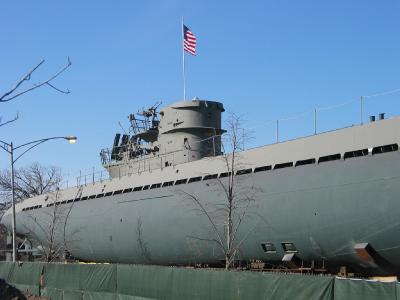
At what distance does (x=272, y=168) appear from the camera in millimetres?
21875

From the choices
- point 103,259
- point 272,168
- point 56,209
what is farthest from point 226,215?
point 56,209

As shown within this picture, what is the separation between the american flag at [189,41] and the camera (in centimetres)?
3297

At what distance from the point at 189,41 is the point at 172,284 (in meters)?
20.0

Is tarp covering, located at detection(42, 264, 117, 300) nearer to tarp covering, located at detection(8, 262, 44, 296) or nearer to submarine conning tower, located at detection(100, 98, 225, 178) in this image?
tarp covering, located at detection(8, 262, 44, 296)

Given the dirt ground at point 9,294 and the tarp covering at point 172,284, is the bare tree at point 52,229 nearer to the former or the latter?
the tarp covering at point 172,284

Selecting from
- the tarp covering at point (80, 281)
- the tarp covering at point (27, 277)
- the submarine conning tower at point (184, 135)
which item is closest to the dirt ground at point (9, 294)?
the tarp covering at point (27, 277)

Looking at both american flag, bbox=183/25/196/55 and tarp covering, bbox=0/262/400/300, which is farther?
american flag, bbox=183/25/196/55

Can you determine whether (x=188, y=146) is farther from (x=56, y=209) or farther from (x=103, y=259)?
(x=56, y=209)

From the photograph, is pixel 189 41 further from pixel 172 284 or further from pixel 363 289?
pixel 363 289

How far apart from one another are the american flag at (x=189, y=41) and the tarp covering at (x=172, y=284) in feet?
51.7

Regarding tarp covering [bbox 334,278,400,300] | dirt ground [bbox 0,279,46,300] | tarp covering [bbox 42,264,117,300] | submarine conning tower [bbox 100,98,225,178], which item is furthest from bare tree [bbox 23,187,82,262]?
tarp covering [bbox 334,278,400,300]

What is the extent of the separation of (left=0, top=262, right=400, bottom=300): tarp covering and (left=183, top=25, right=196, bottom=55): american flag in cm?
1577

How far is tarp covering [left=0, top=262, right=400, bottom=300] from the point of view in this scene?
36.3ft

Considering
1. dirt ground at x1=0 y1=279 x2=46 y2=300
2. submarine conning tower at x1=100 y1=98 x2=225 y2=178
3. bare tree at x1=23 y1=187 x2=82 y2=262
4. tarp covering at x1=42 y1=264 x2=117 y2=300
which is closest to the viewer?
tarp covering at x1=42 y1=264 x2=117 y2=300
